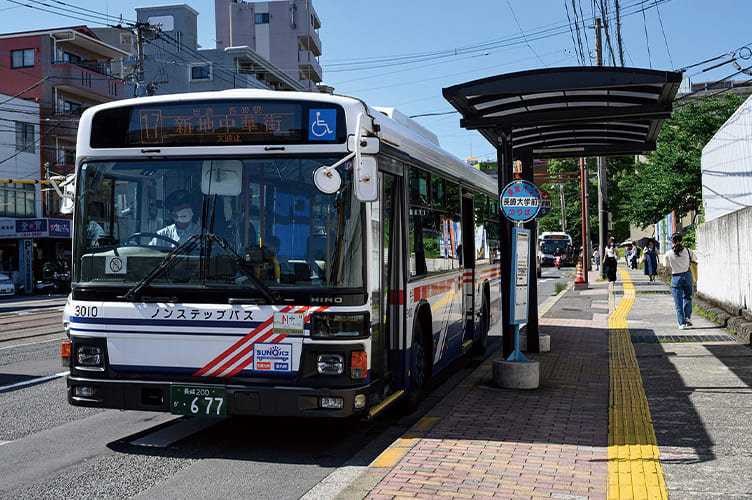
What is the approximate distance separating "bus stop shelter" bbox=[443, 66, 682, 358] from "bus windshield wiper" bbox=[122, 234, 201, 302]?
3951 mm

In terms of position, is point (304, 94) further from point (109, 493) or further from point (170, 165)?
point (109, 493)

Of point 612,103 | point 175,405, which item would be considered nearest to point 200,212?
point 175,405

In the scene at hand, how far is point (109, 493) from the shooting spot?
18.4 feet

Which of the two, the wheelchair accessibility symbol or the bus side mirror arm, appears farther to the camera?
the wheelchair accessibility symbol

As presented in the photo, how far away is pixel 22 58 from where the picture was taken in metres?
43.0

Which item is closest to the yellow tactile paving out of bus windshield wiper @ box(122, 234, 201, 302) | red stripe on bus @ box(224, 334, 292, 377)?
red stripe on bus @ box(224, 334, 292, 377)

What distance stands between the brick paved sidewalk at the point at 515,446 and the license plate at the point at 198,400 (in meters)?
1.50

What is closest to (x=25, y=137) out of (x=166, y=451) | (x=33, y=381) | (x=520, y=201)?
(x=33, y=381)

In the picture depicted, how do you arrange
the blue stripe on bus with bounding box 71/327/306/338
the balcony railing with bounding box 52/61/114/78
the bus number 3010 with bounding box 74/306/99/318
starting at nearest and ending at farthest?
the blue stripe on bus with bounding box 71/327/306/338 → the bus number 3010 with bounding box 74/306/99/318 → the balcony railing with bounding box 52/61/114/78

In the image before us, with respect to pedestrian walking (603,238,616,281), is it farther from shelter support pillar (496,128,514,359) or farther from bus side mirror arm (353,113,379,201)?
bus side mirror arm (353,113,379,201)

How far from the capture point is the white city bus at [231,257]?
20.3 ft

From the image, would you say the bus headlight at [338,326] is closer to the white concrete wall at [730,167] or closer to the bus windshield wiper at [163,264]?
the bus windshield wiper at [163,264]

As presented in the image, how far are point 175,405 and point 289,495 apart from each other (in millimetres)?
1360

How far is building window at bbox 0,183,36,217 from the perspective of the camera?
3941 cm
